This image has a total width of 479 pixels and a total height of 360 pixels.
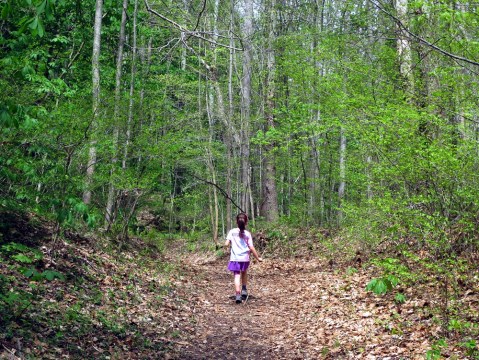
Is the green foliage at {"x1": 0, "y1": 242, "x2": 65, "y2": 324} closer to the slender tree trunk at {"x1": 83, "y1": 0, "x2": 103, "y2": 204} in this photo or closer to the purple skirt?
the slender tree trunk at {"x1": 83, "y1": 0, "x2": 103, "y2": 204}

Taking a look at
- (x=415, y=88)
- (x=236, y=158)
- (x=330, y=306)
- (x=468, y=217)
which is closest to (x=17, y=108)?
(x=468, y=217)

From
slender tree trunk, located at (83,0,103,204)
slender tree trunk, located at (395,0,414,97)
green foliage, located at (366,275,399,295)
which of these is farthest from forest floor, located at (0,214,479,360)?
slender tree trunk, located at (395,0,414,97)

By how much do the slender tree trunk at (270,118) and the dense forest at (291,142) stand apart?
0.06 metres

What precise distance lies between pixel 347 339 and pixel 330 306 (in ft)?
5.33

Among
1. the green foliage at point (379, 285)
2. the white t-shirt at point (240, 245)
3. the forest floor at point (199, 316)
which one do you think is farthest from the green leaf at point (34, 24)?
the white t-shirt at point (240, 245)

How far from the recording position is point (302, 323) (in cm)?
698

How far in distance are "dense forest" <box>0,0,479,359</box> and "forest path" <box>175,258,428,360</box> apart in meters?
0.29

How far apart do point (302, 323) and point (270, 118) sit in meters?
10.2

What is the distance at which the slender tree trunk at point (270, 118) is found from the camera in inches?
633

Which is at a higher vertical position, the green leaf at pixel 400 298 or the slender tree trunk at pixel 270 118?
the slender tree trunk at pixel 270 118

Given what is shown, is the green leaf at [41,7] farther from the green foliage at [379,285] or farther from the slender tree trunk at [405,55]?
the slender tree trunk at [405,55]

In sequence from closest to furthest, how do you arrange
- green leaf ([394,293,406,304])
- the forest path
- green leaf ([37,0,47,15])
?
green leaf ([37,0,47,15])
the forest path
green leaf ([394,293,406,304])

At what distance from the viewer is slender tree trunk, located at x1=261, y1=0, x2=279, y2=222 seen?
16078 millimetres

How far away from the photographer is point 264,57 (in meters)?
18.0
